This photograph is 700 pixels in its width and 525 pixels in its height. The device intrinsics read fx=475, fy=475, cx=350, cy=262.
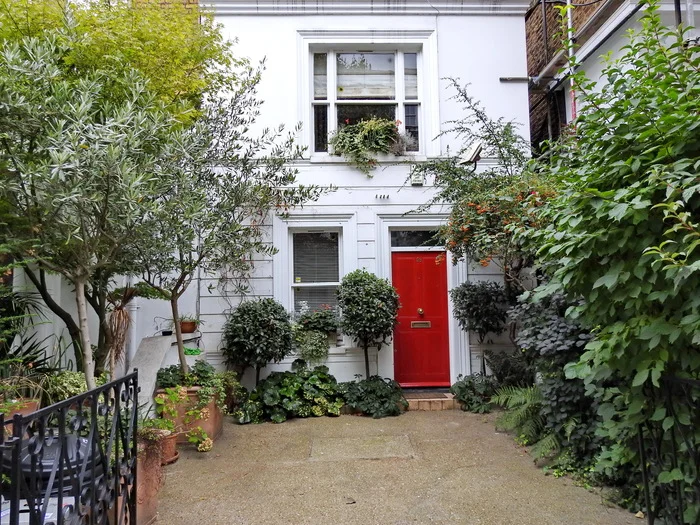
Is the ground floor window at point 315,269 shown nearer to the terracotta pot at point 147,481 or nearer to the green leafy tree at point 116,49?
the green leafy tree at point 116,49

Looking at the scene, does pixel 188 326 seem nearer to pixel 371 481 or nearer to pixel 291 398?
pixel 291 398

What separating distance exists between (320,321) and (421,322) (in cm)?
159

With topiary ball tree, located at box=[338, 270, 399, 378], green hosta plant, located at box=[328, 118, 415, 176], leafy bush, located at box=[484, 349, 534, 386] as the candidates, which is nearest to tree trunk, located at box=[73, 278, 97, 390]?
topiary ball tree, located at box=[338, 270, 399, 378]

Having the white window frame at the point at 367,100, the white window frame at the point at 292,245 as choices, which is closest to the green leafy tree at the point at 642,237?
the white window frame at the point at 292,245

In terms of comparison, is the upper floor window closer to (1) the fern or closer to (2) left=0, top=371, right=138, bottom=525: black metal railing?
(1) the fern

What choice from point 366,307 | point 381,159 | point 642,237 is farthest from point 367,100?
point 642,237

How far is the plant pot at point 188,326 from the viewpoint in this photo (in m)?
6.64

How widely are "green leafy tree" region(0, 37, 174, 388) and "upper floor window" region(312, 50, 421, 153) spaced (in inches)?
173

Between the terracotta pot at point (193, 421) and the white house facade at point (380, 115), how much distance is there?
170 cm

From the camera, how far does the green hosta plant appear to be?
734 centimetres

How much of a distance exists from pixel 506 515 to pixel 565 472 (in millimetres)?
1074

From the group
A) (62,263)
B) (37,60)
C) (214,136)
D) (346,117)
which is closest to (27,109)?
(37,60)

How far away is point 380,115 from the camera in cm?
779

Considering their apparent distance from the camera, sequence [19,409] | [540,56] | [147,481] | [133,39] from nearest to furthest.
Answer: [19,409] → [147,481] → [133,39] → [540,56]
